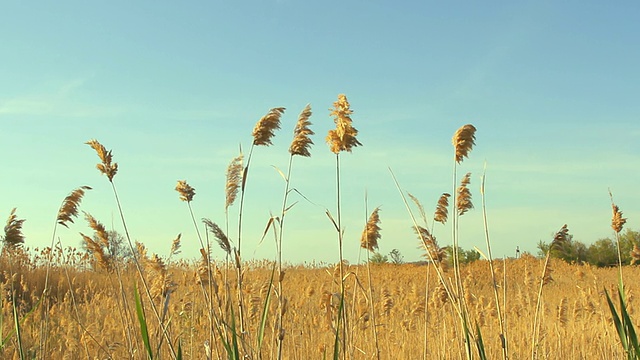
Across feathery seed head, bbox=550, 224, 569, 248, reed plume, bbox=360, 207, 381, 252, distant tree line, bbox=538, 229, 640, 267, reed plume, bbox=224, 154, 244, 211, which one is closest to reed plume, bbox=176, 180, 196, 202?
reed plume, bbox=224, 154, 244, 211

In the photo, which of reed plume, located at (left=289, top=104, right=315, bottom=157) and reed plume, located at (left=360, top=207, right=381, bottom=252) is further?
reed plume, located at (left=360, top=207, right=381, bottom=252)

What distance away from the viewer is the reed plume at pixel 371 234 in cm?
348

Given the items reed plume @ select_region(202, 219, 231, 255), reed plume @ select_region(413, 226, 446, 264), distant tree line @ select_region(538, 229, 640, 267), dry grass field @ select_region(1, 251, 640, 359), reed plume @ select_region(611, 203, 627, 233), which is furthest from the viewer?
distant tree line @ select_region(538, 229, 640, 267)

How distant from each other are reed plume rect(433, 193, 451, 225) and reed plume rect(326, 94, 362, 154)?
0.92 metres

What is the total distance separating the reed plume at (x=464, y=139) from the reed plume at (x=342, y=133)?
1.75 ft

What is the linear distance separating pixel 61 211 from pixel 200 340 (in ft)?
13.8

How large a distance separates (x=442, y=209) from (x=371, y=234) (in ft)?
1.42

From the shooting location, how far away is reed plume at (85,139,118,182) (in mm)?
2955

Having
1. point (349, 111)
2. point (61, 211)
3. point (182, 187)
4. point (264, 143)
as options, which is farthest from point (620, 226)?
point (61, 211)

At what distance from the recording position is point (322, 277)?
50.4 ft

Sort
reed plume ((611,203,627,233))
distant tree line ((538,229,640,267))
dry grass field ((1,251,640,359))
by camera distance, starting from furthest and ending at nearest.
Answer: distant tree line ((538,229,640,267)), dry grass field ((1,251,640,359)), reed plume ((611,203,627,233))

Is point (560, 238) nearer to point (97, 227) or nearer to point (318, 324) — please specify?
point (97, 227)

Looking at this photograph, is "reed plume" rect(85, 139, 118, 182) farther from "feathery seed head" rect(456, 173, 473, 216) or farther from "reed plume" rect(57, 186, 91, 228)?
"feathery seed head" rect(456, 173, 473, 216)

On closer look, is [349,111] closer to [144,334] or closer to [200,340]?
[144,334]
